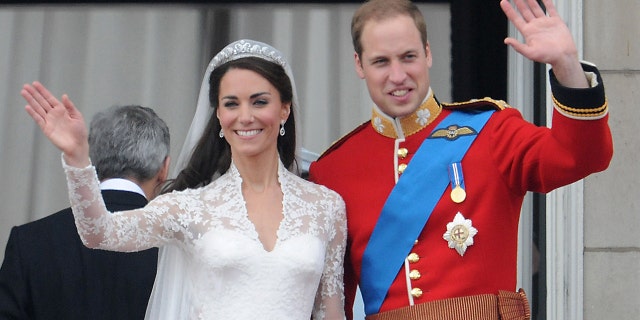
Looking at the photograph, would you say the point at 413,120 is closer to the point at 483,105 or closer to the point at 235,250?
the point at 483,105

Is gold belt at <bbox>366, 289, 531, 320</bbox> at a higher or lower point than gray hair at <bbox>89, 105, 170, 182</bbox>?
lower

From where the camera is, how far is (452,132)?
3434 millimetres

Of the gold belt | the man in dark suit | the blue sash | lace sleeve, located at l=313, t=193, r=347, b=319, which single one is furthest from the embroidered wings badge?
the man in dark suit

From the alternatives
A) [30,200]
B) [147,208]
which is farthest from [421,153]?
[30,200]

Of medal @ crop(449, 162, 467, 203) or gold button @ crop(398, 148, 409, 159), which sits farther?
gold button @ crop(398, 148, 409, 159)

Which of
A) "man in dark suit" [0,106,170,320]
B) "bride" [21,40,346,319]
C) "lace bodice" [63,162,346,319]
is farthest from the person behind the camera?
"man in dark suit" [0,106,170,320]

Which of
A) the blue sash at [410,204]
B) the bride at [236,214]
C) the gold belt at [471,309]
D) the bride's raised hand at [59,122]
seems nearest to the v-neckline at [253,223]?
the bride at [236,214]

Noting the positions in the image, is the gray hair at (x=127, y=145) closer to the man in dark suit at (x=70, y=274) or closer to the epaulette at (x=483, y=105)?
the man in dark suit at (x=70, y=274)

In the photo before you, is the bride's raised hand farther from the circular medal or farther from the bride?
the circular medal

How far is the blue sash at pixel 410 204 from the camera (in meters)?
3.35

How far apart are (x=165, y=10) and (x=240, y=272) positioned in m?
2.68

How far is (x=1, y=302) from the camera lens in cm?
374

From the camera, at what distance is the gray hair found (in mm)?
3938

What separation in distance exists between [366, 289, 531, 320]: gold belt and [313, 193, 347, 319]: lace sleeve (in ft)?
0.77
